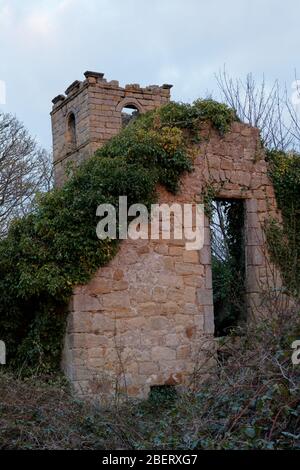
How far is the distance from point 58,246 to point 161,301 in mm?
1559

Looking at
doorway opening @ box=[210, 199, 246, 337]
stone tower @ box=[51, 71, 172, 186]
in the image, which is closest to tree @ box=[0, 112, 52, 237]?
stone tower @ box=[51, 71, 172, 186]

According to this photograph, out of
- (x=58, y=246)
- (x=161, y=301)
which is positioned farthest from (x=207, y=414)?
(x=58, y=246)

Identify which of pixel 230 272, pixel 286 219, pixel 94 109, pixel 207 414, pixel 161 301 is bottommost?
pixel 207 414

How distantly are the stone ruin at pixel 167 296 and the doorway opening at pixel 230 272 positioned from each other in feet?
0.48

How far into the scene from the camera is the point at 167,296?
810 cm

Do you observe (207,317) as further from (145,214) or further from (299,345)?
(299,345)

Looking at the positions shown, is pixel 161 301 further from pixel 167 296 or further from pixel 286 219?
pixel 286 219

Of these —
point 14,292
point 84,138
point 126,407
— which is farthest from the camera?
point 84,138

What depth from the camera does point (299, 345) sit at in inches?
204

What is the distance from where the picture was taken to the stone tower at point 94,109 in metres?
16.2

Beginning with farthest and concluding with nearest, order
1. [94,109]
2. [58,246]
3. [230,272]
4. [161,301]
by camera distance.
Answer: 1. [94,109]
2. [230,272]
3. [161,301]
4. [58,246]

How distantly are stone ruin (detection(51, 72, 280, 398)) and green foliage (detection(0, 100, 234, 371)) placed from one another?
9.4 inches
